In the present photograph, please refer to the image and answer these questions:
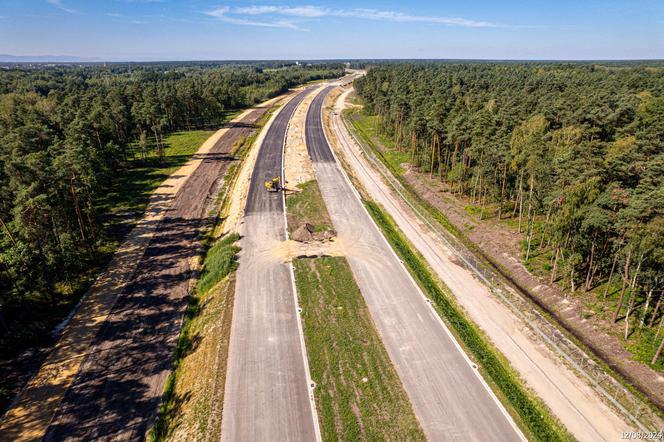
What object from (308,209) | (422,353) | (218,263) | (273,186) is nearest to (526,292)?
(422,353)

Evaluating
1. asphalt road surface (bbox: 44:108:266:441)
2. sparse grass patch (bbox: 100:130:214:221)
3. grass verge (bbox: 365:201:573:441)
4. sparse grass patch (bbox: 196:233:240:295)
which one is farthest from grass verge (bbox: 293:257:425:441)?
sparse grass patch (bbox: 100:130:214:221)

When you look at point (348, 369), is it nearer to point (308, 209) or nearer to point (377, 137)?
point (308, 209)

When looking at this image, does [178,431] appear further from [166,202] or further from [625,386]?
[166,202]

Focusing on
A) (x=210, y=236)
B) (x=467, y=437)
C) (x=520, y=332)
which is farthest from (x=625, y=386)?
(x=210, y=236)

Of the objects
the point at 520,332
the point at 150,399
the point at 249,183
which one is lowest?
the point at 150,399

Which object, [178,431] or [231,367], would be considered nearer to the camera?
[178,431]

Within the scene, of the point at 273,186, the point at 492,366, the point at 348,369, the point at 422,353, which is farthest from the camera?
the point at 273,186
